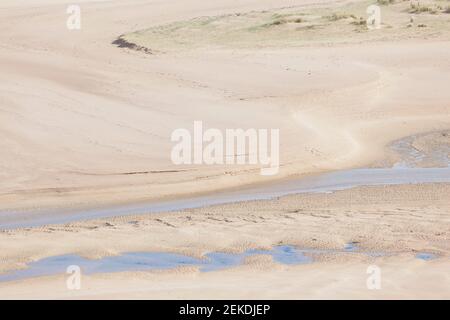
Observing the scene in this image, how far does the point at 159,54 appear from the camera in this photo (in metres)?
24.7

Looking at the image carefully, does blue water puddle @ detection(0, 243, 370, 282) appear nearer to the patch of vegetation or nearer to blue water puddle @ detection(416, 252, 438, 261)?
blue water puddle @ detection(416, 252, 438, 261)

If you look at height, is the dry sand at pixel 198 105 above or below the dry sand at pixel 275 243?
above

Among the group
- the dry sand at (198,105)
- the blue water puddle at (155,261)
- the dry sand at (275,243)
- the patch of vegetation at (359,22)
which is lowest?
the blue water puddle at (155,261)

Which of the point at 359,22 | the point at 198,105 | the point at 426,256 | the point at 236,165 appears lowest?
the point at 426,256

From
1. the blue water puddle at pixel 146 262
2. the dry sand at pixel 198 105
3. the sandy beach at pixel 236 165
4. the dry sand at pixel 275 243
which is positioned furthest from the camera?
the dry sand at pixel 198 105

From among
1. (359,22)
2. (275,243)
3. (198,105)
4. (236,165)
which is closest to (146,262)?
(275,243)

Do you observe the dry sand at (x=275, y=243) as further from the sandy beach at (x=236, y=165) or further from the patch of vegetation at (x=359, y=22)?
the patch of vegetation at (x=359, y=22)

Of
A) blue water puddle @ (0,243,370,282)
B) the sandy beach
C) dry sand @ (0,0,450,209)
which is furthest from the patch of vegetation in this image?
blue water puddle @ (0,243,370,282)

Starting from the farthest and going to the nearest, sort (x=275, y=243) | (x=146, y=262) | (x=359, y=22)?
(x=359, y=22) → (x=275, y=243) → (x=146, y=262)

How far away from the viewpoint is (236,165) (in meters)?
13.4

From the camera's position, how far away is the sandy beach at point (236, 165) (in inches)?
335

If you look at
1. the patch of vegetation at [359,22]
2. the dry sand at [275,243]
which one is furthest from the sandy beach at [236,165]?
the patch of vegetation at [359,22]

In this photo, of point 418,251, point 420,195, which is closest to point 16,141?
point 420,195

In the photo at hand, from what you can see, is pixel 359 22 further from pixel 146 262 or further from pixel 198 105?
pixel 146 262
